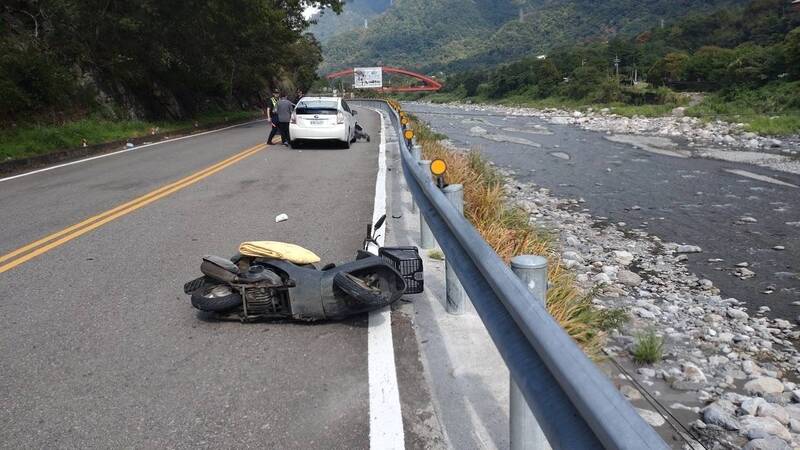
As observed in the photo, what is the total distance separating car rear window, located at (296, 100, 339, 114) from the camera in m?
17.1

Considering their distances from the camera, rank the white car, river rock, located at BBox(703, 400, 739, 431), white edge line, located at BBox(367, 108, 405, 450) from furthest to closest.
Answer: the white car → river rock, located at BBox(703, 400, 739, 431) → white edge line, located at BBox(367, 108, 405, 450)

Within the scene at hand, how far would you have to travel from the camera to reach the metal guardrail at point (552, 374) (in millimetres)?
1536

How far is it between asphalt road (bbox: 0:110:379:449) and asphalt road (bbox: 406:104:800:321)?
212 inches

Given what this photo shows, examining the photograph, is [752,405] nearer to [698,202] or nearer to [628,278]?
[628,278]

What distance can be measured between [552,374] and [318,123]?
15656 mm

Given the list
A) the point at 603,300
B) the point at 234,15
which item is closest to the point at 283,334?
the point at 603,300

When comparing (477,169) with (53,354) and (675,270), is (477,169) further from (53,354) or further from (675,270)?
(53,354)

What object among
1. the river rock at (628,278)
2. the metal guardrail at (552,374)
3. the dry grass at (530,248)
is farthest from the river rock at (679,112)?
the metal guardrail at (552,374)

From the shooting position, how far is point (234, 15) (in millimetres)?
27828

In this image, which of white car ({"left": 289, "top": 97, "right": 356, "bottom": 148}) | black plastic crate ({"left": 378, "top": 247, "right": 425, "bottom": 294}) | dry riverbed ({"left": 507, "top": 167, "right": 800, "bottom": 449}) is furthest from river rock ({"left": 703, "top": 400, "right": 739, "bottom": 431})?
white car ({"left": 289, "top": 97, "right": 356, "bottom": 148})

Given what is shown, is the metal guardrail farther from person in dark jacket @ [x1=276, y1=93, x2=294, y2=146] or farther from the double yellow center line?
person in dark jacket @ [x1=276, y1=93, x2=294, y2=146]

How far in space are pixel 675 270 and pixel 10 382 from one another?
8209mm

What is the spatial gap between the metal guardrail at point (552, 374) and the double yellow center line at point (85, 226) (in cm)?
518

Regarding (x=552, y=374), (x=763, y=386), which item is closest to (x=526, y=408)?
(x=552, y=374)
